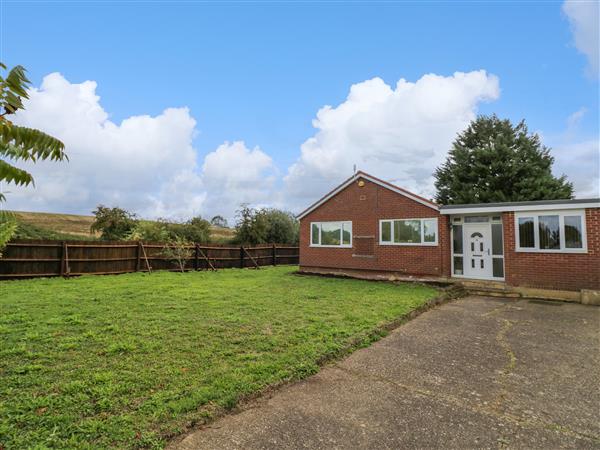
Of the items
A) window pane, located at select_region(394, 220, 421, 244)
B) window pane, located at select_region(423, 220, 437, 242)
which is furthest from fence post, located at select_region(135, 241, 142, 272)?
window pane, located at select_region(423, 220, 437, 242)

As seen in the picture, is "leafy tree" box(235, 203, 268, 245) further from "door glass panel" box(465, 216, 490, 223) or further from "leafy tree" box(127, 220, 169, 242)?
"door glass panel" box(465, 216, 490, 223)

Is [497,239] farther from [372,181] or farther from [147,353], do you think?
[147,353]

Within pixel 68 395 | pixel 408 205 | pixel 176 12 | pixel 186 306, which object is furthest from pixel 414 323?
pixel 176 12

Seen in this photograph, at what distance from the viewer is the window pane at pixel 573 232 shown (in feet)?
33.9

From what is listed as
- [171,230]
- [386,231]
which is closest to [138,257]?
[171,230]

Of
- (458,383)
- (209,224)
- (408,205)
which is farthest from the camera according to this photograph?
(209,224)

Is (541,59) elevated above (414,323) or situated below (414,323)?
above

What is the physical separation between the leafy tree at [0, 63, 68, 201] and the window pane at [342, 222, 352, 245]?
13.3m

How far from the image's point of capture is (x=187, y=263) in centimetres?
1797

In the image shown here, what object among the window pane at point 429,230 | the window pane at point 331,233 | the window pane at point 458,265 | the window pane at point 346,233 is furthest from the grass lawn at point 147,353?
the window pane at point 331,233

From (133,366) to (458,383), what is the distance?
4.21 metres

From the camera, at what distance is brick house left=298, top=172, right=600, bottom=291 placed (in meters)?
10.4

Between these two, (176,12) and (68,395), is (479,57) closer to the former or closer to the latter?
(176,12)

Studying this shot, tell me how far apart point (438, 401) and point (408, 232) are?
10723 mm
